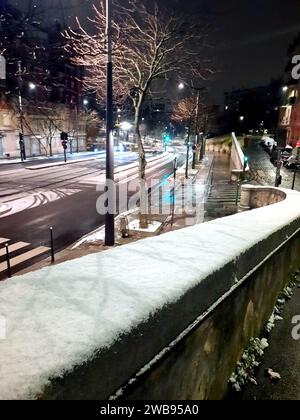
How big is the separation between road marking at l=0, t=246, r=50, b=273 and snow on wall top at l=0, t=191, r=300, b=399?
7.46 m

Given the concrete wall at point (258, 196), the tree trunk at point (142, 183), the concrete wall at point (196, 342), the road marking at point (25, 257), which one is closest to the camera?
the concrete wall at point (196, 342)

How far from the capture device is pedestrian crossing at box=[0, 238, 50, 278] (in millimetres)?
9859

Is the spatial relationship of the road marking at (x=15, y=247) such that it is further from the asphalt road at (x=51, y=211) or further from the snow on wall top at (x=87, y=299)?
the snow on wall top at (x=87, y=299)

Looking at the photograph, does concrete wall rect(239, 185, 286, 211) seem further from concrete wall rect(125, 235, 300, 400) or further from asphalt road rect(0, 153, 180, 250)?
asphalt road rect(0, 153, 180, 250)

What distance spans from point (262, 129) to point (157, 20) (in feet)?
258

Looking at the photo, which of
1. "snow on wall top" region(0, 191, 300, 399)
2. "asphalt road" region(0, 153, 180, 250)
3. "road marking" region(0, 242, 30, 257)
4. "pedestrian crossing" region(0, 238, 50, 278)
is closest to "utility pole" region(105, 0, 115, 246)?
"asphalt road" region(0, 153, 180, 250)

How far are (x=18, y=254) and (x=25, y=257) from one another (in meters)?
0.44

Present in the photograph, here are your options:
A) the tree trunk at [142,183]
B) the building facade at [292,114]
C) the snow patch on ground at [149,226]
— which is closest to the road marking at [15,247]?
the snow patch on ground at [149,226]

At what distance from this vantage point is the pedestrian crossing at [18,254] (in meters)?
9.86

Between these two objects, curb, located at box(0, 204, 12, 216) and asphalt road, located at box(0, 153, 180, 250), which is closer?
asphalt road, located at box(0, 153, 180, 250)

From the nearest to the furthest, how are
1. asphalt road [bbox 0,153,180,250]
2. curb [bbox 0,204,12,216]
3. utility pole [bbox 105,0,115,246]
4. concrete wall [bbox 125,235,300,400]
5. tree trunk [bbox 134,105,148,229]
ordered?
concrete wall [bbox 125,235,300,400] → utility pole [bbox 105,0,115,246] → asphalt road [bbox 0,153,180,250] → tree trunk [bbox 134,105,148,229] → curb [bbox 0,204,12,216]

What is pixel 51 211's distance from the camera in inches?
673

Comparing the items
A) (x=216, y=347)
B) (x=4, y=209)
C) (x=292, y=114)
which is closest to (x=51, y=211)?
(x=4, y=209)

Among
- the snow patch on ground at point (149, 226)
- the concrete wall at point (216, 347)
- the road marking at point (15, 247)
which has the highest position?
the concrete wall at point (216, 347)
